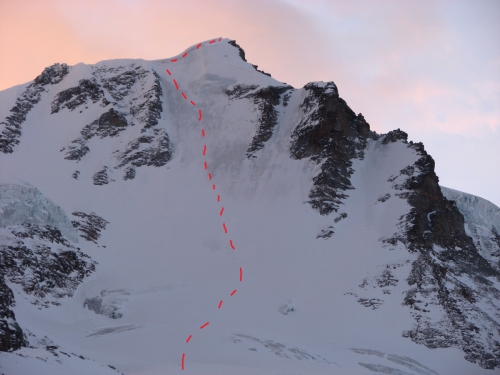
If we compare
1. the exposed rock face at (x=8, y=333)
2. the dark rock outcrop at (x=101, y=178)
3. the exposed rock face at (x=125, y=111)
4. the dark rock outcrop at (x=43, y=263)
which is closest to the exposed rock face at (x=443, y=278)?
the dark rock outcrop at (x=43, y=263)

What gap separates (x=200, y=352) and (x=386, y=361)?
62.0ft

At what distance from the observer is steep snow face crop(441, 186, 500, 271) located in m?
97.2

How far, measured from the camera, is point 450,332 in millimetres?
62125

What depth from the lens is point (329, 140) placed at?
9381cm

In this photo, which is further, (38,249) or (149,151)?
(149,151)

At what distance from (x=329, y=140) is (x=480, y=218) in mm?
35497

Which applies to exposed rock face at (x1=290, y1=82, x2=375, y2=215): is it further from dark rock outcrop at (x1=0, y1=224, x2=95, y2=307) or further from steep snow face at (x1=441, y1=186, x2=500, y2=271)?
dark rock outcrop at (x1=0, y1=224, x2=95, y2=307)

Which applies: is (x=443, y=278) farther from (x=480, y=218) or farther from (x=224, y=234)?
(x=480, y=218)

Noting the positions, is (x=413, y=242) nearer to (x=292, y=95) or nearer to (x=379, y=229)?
(x=379, y=229)

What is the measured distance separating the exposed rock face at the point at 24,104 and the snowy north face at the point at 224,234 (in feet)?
1.33

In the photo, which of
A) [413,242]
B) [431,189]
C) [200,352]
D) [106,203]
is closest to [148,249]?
[106,203]

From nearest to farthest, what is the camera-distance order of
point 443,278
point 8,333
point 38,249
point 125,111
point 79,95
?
point 8,333 < point 38,249 < point 443,278 < point 125,111 < point 79,95

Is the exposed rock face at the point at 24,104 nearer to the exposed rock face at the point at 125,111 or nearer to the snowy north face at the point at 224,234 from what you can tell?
the snowy north face at the point at 224,234

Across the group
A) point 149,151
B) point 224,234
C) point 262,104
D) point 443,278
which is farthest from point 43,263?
point 262,104
